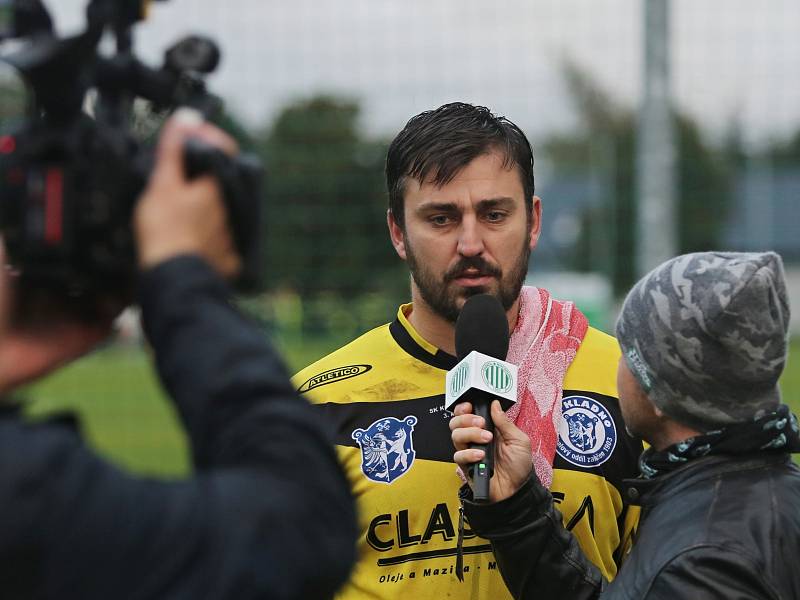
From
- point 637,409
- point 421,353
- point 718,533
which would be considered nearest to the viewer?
point 718,533

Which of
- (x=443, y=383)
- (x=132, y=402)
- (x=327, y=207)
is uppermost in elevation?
(x=443, y=383)

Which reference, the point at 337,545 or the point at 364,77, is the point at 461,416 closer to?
the point at 337,545

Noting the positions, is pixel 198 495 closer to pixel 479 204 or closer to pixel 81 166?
pixel 81 166

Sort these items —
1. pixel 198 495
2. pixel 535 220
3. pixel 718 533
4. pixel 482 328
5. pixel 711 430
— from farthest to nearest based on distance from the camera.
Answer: pixel 535 220
pixel 482 328
pixel 711 430
pixel 718 533
pixel 198 495

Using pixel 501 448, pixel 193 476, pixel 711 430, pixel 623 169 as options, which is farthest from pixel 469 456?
pixel 623 169

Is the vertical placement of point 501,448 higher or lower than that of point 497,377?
lower

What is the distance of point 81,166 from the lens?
1260 mm

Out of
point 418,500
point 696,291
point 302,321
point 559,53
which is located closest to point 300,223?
point 559,53

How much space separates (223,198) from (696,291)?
0.93 metres

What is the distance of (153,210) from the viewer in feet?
4.24

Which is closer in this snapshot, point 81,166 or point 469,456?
point 81,166

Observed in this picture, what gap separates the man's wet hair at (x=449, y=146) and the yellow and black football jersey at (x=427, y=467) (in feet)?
1.33

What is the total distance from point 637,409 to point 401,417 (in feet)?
2.66

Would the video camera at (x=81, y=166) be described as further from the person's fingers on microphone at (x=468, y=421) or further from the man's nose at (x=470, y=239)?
the man's nose at (x=470, y=239)
